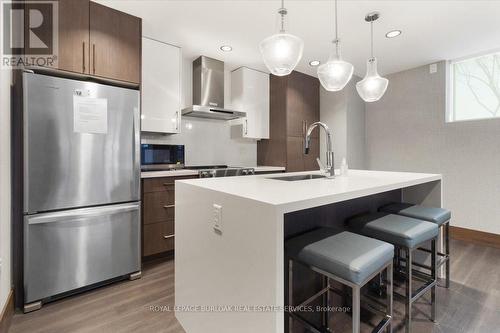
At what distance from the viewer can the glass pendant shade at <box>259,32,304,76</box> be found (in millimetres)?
1576

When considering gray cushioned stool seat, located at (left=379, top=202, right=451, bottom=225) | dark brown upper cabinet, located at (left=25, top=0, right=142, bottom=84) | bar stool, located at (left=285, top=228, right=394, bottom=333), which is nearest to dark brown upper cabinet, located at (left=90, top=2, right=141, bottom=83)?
dark brown upper cabinet, located at (left=25, top=0, right=142, bottom=84)

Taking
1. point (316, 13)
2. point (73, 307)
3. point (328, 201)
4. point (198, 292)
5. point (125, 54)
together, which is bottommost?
point (73, 307)

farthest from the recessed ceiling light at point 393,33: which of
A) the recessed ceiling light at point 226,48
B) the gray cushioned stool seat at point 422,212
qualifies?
the gray cushioned stool seat at point 422,212

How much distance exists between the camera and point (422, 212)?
6.11ft

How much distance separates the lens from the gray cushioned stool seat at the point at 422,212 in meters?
1.78

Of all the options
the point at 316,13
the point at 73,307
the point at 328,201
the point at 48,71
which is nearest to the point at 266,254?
the point at 328,201

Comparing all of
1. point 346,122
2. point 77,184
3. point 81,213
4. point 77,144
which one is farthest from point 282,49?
point 346,122

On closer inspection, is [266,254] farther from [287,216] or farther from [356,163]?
[356,163]

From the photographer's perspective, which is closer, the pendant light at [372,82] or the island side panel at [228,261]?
the island side panel at [228,261]

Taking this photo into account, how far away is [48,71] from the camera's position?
1896mm

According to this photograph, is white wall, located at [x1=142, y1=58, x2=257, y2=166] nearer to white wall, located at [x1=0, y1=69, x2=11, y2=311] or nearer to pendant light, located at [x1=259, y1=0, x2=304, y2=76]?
white wall, located at [x1=0, y1=69, x2=11, y2=311]

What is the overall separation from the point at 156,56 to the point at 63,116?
128 cm

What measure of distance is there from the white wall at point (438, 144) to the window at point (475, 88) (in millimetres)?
171

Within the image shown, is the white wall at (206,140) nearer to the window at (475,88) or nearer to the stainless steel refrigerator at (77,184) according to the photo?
the stainless steel refrigerator at (77,184)
